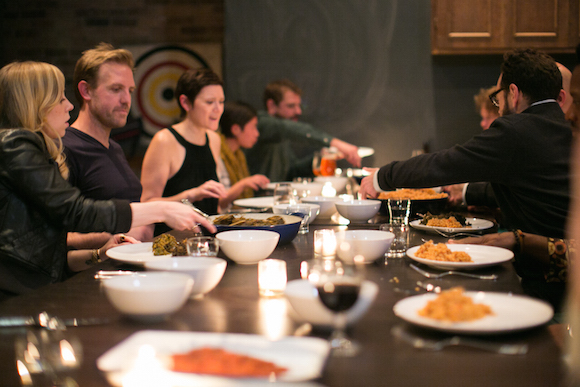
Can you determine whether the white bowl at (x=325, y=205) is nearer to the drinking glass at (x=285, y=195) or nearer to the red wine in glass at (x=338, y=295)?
the drinking glass at (x=285, y=195)

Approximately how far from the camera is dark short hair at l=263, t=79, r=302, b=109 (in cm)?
449

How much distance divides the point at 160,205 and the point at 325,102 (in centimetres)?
341

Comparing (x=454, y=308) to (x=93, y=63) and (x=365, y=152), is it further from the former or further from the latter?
(x=365, y=152)

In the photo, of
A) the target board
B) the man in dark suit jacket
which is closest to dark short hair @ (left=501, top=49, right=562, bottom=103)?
the man in dark suit jacket

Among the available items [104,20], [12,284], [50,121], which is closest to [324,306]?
[12,284]

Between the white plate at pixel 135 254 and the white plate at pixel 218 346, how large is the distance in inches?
20.1

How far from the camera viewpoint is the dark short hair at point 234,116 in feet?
13.0

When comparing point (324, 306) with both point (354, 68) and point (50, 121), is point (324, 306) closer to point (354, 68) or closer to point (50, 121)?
point (50, 121)

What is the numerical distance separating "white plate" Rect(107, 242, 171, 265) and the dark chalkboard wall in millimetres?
3427

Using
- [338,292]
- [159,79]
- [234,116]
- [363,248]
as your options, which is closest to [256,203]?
[363,248]

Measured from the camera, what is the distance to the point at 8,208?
1.61m

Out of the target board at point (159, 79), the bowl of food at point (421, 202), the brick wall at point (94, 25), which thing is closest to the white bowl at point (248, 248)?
the bowl of food at point (421, 202)

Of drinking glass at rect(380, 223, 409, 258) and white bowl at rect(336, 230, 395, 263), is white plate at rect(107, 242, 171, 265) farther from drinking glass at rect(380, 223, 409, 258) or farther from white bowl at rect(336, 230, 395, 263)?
drinking glass at rect(380, 223, 409, 258)

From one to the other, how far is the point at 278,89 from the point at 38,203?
3.11 m
